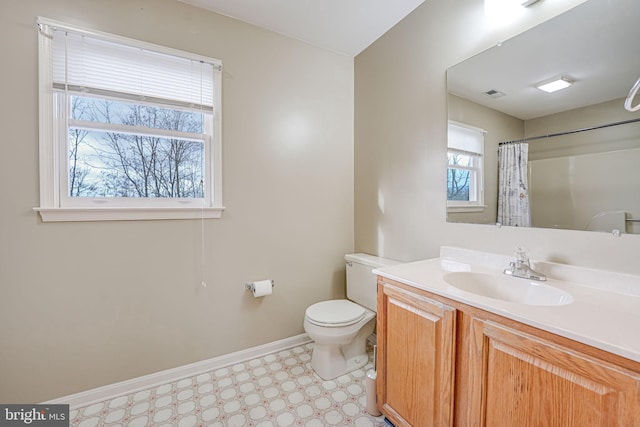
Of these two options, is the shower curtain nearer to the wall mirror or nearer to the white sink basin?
the wall mirror

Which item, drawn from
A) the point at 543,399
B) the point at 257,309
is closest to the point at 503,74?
the point at 543,399

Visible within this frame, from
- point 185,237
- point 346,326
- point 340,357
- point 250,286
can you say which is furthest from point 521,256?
point 185,237

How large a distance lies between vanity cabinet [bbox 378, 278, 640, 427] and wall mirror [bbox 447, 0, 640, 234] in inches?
25.9

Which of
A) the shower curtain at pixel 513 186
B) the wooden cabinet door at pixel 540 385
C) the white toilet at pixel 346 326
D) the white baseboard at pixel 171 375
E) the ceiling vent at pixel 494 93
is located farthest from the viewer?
the white toilet at pixel 346 326

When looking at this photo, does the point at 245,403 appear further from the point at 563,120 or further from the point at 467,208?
the point at 563,120

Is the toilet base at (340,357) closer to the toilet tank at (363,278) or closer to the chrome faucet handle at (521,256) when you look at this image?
the toilet tank at (363,278)

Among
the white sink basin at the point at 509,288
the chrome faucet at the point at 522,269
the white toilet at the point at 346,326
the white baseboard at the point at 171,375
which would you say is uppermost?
the chrome faucet at the point at 522,269

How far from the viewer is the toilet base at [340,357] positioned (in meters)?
1.81

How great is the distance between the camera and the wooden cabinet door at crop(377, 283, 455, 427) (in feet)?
3.52

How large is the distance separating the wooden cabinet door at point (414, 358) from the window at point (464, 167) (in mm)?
716

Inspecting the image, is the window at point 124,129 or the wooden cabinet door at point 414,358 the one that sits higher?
the window at point 124,129

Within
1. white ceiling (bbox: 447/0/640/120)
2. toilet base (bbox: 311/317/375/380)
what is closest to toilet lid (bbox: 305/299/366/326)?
toilet base (bbox: 311/317/375/380)

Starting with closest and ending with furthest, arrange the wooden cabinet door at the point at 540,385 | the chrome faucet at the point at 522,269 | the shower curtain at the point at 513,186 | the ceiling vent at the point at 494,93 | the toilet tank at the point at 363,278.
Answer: the wooden cabinet door at the point at 540,385
the chrome faucet at the point at 522,269
the shower curtain at the point at 513,186
the ceiling vent at the point at 494,93
the toilet tank at the point at 363,278

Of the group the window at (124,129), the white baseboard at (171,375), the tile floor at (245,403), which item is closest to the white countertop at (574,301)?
the tile floor at (245,403)
